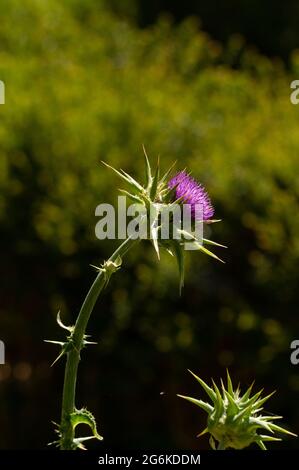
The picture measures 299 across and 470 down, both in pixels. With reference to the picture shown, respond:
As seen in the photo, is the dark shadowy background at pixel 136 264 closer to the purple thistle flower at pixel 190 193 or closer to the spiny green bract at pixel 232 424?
the purple thistle flower at pixel 190 193

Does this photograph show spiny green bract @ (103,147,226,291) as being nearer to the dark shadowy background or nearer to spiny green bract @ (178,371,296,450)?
spiny green bract @ (178,371,296,450)

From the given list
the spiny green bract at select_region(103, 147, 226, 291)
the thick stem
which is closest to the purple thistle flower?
the spiny green bract at select_region(103, 147, 226, 291)

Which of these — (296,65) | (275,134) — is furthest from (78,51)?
(275,134)

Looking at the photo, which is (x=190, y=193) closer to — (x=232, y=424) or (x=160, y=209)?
(x=160, y=209)

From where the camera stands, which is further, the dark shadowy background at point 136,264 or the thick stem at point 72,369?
the dark shadowy background at point 136,264

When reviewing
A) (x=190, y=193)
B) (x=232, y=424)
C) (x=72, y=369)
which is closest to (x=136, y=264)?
(x=190, y=193)

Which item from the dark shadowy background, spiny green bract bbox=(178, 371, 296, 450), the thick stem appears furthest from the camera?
the dark shadowy background

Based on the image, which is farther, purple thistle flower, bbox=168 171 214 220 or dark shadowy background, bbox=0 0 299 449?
dark shadowy background, bbox=0 0 299 449

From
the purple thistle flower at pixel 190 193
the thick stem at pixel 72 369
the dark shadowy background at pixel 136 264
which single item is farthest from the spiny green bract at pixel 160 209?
the dark shadowy background at pixel 136 264

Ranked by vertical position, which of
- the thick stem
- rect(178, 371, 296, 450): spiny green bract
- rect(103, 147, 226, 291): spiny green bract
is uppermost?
rect(103, 147, 226, 291): spiny green bract
